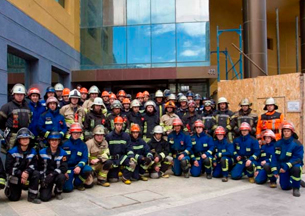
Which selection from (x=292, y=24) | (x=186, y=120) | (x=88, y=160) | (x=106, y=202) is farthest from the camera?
(x=292, y=24)

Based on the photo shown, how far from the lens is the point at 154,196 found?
236 inches

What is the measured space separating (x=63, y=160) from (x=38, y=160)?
1.58ft

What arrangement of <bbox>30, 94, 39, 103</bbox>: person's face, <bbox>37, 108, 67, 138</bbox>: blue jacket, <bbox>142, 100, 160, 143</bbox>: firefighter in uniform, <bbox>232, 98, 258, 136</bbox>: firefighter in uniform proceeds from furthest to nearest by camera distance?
<bbox>232, 98, 258, 136</bbox>: firefighter in uniform < <bbox>142, 100, 160, 143</bbox>: firefighter in uniform < <bbox>30, 94, 39, 103</bbox>: person's face < <bbox>37, 108, 67, 138</bbox>: blue jacket

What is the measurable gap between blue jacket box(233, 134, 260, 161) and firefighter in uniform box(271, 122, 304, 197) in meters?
0.70

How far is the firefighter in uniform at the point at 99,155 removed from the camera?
6.87 m

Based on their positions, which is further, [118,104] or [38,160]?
[118,104]

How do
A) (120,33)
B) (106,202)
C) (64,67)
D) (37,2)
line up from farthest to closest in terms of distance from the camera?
(120,33)
(64,67)
(37,2)
(106,202)

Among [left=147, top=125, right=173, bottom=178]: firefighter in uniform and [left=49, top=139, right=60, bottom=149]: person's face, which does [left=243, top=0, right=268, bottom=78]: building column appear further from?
[left=49, top=139, right=60, bottom=149]: person's face

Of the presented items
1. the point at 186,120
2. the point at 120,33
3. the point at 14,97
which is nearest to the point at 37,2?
the point at 120,33

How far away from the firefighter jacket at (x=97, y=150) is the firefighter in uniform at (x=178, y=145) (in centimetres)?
200

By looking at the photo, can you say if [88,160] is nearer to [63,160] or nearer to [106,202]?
[63,160]

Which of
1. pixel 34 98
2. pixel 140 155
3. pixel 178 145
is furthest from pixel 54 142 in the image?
pixel 178 145

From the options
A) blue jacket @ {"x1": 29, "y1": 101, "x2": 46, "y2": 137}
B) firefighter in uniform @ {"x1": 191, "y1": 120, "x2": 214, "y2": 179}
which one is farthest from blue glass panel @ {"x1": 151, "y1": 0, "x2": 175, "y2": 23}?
blue jacket @ {"x1": 29, "y1": 101, "x2": 46, "y2": 137}

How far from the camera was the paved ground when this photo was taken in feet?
16.5
